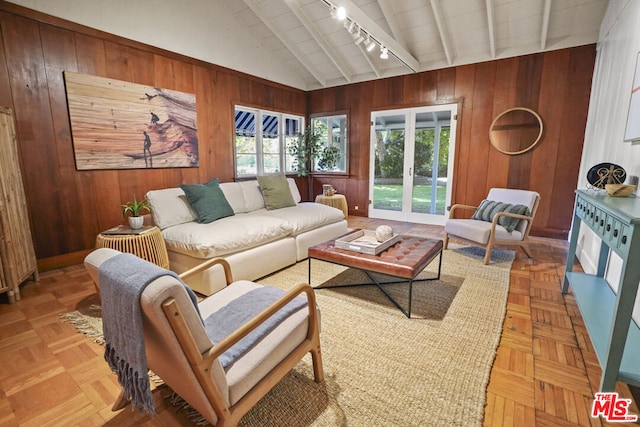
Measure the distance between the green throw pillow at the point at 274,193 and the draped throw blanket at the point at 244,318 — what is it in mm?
2237

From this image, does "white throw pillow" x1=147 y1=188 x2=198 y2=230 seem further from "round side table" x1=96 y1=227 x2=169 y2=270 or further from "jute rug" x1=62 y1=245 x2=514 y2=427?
"jute rug" x1=62 y1=245 x2=514 y2=427

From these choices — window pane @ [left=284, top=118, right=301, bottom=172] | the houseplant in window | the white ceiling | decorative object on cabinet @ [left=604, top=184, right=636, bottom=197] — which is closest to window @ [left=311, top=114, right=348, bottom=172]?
the houseplant in window

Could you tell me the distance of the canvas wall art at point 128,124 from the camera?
10.4ft

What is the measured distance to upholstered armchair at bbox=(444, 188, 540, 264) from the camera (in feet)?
10.7

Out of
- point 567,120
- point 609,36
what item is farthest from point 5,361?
point 567,120

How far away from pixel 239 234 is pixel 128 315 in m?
1.76

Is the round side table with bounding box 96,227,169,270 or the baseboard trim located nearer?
the round side table with bounding box 96,227,169,270

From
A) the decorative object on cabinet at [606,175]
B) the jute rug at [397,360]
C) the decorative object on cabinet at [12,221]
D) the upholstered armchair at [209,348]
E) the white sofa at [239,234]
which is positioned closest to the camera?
the upholstered armchair at [209,348]

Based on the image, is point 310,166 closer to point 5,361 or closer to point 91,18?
point 91,18

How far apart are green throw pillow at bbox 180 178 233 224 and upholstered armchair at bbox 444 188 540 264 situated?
Result: 2649mm

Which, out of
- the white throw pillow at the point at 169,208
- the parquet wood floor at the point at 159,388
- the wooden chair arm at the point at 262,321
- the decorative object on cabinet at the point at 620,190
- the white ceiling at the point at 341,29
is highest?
the white ceiling at the point at 341,29

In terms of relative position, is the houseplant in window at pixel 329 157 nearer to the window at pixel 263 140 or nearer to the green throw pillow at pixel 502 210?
the window at pixel 263 140

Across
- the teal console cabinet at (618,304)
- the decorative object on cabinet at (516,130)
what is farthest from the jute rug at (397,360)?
the decorative object on cabinet at (516,130)

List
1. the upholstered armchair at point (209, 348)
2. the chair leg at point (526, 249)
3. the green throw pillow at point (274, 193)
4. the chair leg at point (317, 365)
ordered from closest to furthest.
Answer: the upholstered armchair at point (209, 348)
the chair leg at point (317, 365)
the chair leg at point (526, 249)
the green throw pillow at point (274, 193)
